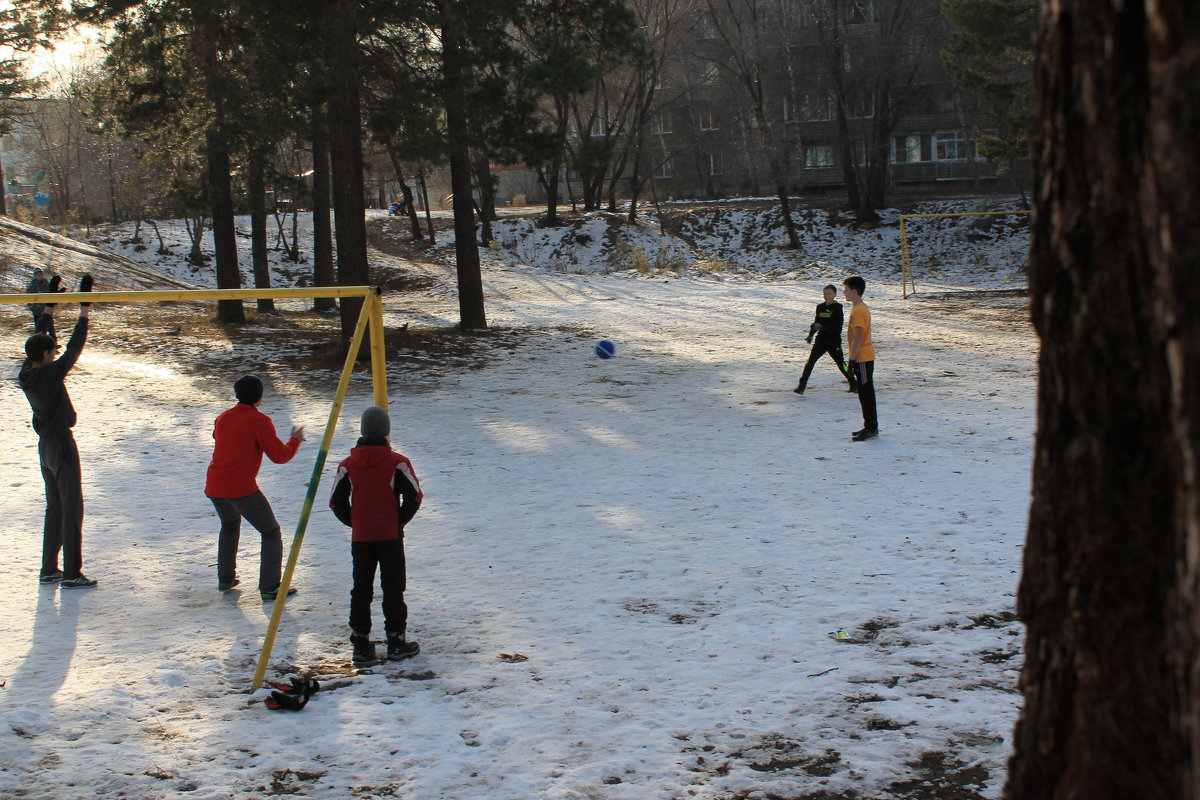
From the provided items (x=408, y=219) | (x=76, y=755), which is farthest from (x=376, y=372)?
(x=408, y=219)

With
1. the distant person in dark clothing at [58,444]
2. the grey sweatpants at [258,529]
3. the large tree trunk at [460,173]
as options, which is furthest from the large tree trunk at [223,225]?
the grey sweatpants at [258,529]

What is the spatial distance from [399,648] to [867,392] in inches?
278

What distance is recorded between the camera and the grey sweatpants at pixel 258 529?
7.01 meters

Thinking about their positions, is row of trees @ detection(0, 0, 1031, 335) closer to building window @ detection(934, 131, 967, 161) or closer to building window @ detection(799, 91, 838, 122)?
building window @ detection(799, 91, 838, 122)

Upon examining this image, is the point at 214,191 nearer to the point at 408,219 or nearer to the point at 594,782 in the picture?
the point at 594,782

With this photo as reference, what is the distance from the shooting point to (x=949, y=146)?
2117 inches

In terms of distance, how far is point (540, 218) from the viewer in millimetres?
47000

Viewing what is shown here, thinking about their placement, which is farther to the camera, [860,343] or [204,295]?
[860,343]

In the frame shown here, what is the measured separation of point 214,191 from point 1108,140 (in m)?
22.6

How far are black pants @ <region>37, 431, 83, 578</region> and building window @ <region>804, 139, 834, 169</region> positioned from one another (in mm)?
50977

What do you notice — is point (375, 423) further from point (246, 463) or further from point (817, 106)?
point (817, 106)

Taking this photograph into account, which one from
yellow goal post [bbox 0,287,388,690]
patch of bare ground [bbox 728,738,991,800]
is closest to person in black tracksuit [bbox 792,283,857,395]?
yellow goal post [bbox 0,287,388,690]

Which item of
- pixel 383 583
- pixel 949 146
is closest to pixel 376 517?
pixel 383 583

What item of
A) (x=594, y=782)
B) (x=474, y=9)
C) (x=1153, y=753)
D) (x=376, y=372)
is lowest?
(x=594, y=782)
